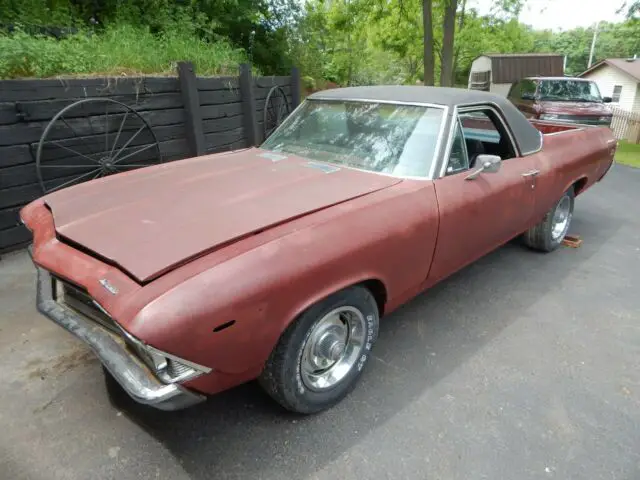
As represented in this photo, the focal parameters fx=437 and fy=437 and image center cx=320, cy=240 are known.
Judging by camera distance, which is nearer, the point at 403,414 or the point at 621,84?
the point at 403,414

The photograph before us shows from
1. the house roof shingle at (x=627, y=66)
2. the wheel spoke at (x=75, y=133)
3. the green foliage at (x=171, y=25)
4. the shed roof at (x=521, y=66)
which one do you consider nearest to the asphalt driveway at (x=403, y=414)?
the wheel spoke at (x=75, y=133)

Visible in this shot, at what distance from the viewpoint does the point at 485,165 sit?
2873 millimetres

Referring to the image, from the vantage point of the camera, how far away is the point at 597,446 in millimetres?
2154

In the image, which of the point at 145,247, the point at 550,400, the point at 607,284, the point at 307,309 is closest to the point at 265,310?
the point at 307,309

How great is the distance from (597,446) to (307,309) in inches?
62.6

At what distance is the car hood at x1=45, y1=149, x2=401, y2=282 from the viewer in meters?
1.91

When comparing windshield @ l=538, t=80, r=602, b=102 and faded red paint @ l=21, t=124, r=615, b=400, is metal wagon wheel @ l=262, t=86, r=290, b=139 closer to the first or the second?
faded red paint @ l=21, t=124, r=615, b=400

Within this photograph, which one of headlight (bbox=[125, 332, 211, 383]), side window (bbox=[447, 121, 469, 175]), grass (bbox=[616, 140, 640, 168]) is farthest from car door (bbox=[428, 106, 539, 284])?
grass (bbox=[616, 140, 640, 168])

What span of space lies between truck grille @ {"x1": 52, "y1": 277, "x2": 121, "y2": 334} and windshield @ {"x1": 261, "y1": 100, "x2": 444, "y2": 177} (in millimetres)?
1721

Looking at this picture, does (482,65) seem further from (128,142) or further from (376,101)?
(376,101)

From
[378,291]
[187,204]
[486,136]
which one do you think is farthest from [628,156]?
[187,204]

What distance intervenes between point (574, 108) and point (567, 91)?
1124 millimetres

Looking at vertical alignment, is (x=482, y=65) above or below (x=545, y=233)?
above

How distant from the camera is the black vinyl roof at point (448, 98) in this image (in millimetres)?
3096
